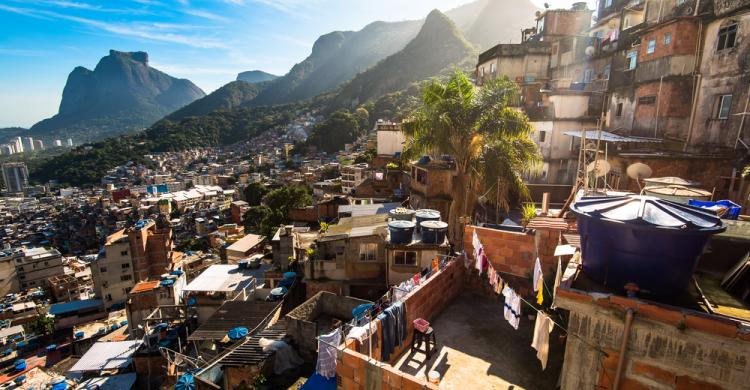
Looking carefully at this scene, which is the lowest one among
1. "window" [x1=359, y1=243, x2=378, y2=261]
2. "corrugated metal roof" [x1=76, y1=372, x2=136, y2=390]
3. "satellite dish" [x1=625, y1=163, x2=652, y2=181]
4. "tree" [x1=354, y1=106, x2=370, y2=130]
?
"corrugated metal roof" [x1=76, y1=372, x2=136, y2=390]

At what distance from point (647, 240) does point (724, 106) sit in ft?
55.7

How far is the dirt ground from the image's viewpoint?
6879mm

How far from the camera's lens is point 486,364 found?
7324 millimetres

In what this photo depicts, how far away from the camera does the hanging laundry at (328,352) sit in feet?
21.9

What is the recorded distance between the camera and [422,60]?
127750mm

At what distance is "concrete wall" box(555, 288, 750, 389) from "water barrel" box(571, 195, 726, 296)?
533 millimetres

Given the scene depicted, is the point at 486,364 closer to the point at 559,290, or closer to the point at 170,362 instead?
the point at 559,290

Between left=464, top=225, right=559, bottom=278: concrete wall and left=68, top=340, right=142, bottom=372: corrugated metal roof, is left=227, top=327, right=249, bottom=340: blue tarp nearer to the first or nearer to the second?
left=68, top=340, right=142, bottom=372: corrugated metal roof

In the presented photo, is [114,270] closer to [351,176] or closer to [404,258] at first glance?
[351,176]

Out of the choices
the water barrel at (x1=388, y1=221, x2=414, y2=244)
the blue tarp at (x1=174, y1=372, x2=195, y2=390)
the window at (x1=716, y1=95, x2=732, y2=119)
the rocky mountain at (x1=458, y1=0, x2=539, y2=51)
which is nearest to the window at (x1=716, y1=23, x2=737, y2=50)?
the window at (x1=716, y1=95, x2=732, y2=119)

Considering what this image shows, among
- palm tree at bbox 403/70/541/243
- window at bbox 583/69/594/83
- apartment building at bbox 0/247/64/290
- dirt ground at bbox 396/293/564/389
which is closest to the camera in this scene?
dirt ground at bbox 396/293/564/389

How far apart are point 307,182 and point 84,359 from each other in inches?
2122

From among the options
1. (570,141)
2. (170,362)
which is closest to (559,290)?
(570,141)

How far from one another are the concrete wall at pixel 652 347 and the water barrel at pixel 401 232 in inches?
374
